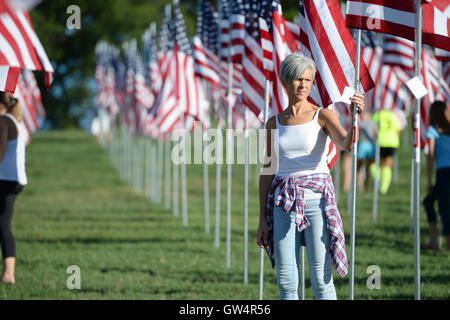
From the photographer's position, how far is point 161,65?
17953mm

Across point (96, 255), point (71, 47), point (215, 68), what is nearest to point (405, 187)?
point (215, 68)

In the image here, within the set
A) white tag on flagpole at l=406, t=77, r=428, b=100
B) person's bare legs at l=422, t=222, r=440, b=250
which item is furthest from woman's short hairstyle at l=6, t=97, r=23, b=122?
person's bare legs at l=422, t=222, r=440, b=250

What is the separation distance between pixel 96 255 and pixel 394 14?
7043mm

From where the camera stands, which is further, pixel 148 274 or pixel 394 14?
pixel 148 274

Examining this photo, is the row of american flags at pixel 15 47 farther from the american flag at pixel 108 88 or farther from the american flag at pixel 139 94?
the american flag at pixel 108 88

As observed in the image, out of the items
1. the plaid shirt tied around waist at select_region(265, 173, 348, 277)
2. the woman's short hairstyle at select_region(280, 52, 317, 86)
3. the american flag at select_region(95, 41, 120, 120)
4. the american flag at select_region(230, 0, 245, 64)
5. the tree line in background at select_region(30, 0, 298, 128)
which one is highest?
the tree line in background at select_region(30, 0, 298, 128)

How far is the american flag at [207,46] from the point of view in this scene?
12883 millimetres

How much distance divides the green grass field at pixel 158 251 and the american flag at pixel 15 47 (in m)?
2.94

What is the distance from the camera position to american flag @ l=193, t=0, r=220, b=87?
1288 cm

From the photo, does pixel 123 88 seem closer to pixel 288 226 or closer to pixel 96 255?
pixel 96 255

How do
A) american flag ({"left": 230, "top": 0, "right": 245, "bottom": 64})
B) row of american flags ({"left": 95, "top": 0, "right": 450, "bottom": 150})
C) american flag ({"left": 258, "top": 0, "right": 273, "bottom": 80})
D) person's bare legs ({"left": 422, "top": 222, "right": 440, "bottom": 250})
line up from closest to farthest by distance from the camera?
1. row of american flags ({"left": 95, "top": 0, "right": 450, "bottom": 150})
2. american flag ({"left": 258, "top": 0, "right": 273, "bottom": 80})
3. american flag ({"left": 230, "top": 0, "right": 245, "bottom": 64})
4. person's bare legs ({"left": 422, "top": 222, "right": 440, "bottom": 250})

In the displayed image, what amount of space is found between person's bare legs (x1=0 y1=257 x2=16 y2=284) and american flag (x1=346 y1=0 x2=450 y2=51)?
544 centimetres

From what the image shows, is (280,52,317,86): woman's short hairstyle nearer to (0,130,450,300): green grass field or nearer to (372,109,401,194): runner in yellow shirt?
(0,130,450,300): green grass field

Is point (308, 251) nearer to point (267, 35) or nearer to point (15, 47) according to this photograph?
point (15, 47)
